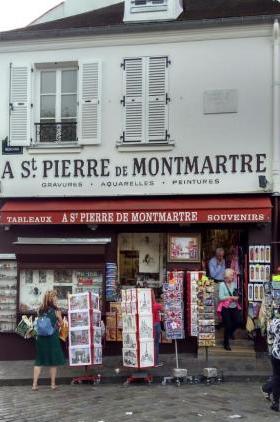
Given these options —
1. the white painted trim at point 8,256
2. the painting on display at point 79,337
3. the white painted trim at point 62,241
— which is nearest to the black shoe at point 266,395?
the painting on display at point 79,337

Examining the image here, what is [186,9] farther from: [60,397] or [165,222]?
[60,397]

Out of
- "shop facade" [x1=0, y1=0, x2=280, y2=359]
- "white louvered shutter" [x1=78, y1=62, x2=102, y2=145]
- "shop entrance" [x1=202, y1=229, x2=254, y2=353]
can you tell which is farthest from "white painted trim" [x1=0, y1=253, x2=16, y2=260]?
"shop entrance" [x1=202, y1=229, x2=254, y2=353]

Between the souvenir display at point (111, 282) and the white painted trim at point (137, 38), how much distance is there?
449cm

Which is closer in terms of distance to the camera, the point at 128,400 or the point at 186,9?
the point at 128,400

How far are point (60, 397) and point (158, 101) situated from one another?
239 inches

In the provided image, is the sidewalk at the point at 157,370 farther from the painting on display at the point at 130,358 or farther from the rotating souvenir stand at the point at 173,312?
the rotating souvenir stand at the point at 173,312

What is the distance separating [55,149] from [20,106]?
1.21 meters

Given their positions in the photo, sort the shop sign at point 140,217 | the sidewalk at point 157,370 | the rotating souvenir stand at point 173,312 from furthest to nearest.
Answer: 1. the shop sign at point 140,217
2. the rotating souvenir stand at point 173,312
3. the sidewalk at point 157,370

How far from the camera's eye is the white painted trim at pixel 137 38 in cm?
1251

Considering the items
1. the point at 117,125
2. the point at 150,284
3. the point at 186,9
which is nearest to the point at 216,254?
the point at 150,284

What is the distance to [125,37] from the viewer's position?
13.1 metres

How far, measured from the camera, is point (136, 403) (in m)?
9.18

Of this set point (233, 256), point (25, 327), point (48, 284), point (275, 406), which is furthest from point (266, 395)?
point (48, 284)

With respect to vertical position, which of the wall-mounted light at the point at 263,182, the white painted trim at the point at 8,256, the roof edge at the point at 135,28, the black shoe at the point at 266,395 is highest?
the roof edge at the point at 135,28
